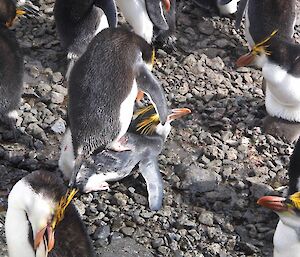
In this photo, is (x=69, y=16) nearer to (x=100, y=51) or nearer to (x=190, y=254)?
(x=100, y=51)

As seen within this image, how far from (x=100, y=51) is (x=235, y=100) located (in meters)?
1.27

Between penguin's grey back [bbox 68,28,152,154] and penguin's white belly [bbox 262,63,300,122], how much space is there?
2.98 feet

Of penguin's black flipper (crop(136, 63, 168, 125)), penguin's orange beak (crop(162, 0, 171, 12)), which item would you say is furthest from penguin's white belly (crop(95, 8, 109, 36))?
penguin's black flipper (crop(136, 63, 168, 125))

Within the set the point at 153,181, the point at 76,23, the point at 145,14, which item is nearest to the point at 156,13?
the point at 145,14

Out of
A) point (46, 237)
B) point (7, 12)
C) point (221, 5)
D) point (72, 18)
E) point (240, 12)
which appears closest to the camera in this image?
point (46, 237)

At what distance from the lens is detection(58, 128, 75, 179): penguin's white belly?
15.5ft

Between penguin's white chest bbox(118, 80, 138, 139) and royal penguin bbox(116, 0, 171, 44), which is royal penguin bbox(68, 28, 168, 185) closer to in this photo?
penguin's white chest bbox(118, 80, 138, 139)

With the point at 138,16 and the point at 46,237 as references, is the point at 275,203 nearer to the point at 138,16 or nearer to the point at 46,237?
the point at 46,237

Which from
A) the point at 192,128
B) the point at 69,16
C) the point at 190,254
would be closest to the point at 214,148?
the point at 192,128

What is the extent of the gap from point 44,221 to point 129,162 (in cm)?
107

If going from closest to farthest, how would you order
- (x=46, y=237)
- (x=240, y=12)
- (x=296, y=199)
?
(x=46, y=237), (x=296, y=199), (x=240, y=12)

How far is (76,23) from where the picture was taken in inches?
223

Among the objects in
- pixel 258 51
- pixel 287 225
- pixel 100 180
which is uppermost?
pixel 258 51

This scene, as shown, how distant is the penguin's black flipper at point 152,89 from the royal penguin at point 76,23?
0.83m
